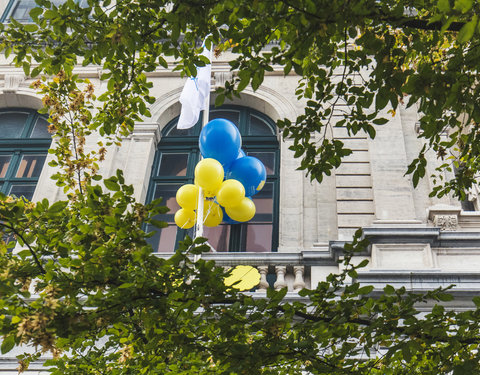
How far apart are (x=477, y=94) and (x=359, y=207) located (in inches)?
261

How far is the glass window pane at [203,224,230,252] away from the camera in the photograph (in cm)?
1135

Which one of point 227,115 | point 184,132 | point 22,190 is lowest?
point 22,190

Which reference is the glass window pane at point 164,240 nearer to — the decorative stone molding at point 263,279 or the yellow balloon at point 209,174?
the decorative stone molding at point 263,279

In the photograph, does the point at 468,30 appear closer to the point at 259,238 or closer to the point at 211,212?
the point at 211,212

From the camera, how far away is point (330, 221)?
11141 millimetres

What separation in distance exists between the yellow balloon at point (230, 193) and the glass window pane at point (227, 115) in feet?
17.3

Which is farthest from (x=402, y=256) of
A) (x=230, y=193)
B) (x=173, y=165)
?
(x=173, y=165)

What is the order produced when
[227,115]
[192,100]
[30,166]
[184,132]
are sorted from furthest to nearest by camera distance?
[227,115] → [184,132] → [30,166] → [192,100]

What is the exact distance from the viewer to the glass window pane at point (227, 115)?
1406 cm

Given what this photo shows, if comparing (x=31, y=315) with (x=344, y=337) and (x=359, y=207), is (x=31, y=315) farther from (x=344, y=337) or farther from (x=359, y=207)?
(x=359, y=207)

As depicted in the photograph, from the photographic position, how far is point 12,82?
1444 cm

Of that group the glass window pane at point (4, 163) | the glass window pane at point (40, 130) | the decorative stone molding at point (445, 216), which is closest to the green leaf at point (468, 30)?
the decorative stone molding at point (445, 216)

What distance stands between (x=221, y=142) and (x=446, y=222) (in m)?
4.58

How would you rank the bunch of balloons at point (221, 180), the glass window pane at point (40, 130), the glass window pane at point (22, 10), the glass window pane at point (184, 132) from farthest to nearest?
the glass window pane at point (22, 10), the glass window pane at point (40, 130), the glass window pane at point (184, 132), the bunch of balloons at point (221, 180)
